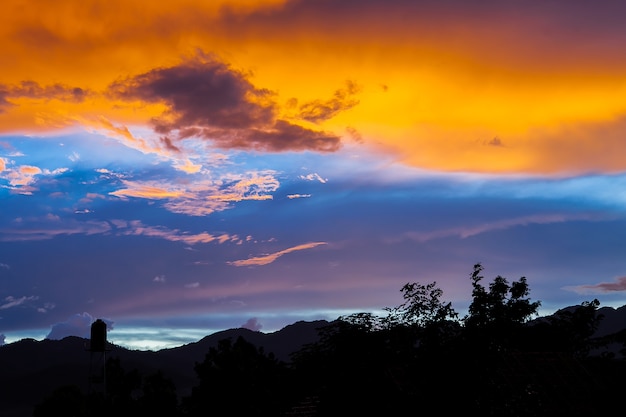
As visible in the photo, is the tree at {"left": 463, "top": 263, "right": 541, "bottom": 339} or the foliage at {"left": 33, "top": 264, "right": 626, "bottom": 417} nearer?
the foliage at {"left": 33, "top": 264, "right": 626, "bottom": 417}

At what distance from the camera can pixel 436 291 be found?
243 feet

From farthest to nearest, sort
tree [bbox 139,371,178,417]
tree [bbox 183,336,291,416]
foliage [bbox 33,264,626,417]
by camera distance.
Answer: tree [bbox 139,371,178,417], tree [bbox 183,336,291,416], foliage [bbox 33,264,626,417]

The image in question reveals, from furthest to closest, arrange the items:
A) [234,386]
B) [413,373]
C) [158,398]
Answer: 1. [158,398]
2. [234,386]
3. [413,373]

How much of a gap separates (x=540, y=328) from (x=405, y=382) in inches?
1778

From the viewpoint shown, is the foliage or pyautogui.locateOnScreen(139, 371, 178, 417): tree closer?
the foliage

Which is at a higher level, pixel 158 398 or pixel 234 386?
pixel 234 386

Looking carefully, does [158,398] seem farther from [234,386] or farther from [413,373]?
[413,373]

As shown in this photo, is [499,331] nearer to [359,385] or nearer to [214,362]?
[214,362]

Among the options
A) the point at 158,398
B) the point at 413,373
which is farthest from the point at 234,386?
the point at 413,373

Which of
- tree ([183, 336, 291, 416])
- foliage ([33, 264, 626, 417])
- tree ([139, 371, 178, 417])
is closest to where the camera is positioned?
foliage ([33, 264, 626, 417])

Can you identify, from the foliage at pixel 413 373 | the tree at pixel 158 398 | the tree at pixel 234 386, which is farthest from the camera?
the tree at pixel 158 398

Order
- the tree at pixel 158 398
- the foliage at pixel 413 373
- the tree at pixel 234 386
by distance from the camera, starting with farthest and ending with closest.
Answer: the tree at pixel 158 398 < the tree at pixel 234 386 < the foliage at pixel 413 373

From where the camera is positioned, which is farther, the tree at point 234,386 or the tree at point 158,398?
the tree at point 158,398

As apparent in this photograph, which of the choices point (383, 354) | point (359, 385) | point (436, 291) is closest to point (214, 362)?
point (383, 354)
